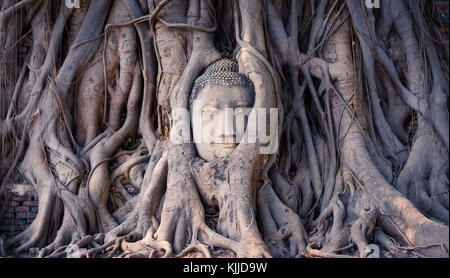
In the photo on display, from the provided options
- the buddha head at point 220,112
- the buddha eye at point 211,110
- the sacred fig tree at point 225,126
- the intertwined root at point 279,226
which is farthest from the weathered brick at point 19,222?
the intertwined root at point 279,226

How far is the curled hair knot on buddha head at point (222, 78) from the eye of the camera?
4.25 m

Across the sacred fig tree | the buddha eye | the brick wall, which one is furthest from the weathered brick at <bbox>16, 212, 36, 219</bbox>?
the buddha eye

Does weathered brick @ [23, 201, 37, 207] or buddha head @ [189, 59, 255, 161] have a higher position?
buddha head @ [189, 59, 255, 161]

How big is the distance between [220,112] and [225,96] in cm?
13

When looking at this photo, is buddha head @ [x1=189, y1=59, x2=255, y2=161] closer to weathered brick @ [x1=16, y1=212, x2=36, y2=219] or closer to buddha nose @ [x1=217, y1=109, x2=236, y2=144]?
buddha nose @ [x1=217, y1=109, x2=236, y2=144]

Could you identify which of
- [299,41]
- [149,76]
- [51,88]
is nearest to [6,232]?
[51,88]

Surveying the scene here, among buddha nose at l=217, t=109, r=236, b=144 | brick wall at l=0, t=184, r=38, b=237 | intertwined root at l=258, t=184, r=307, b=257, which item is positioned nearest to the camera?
intertwined root at l=258, t=184, r=307, b=257

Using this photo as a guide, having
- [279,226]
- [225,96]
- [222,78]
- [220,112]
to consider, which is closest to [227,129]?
[220,112]

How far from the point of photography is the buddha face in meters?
4.20

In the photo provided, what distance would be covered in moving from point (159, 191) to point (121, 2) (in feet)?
5.70

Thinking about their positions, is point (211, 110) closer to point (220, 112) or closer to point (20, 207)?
point (220, 112)

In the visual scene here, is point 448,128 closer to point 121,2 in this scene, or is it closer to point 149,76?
point 149,76

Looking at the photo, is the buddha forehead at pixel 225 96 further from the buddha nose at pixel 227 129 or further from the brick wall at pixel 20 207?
the brick wall at pixel 20 207

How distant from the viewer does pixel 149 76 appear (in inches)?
186
